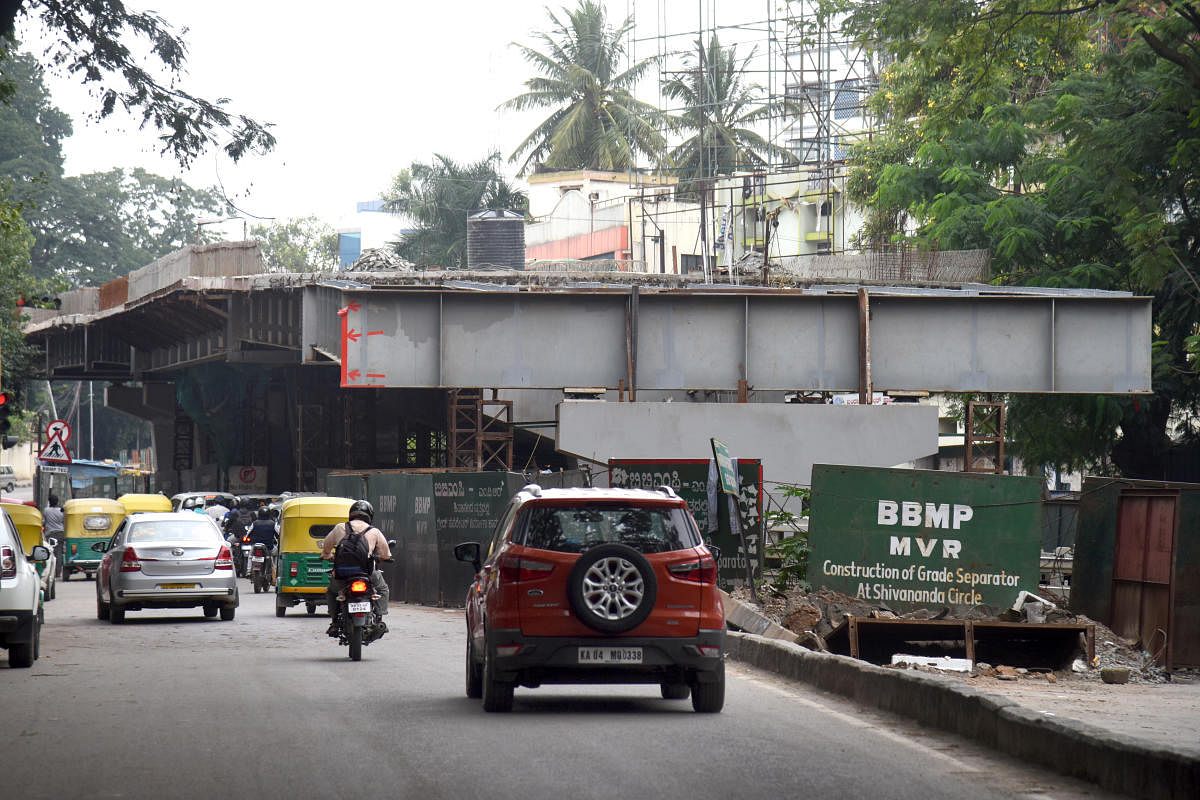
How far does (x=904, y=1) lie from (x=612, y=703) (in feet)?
36.1

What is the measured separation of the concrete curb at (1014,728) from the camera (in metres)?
7.36

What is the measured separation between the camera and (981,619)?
16.6 m

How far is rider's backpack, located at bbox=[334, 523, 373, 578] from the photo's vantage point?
1554 centimetres

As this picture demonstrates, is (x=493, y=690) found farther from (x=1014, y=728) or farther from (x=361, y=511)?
(x=361, y=511)

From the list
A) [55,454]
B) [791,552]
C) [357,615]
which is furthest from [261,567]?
[357,615]

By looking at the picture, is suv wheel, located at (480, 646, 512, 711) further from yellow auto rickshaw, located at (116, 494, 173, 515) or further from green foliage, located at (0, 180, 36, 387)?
green foliage, located at (0, 180, 36, 387)

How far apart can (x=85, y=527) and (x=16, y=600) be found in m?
24.2

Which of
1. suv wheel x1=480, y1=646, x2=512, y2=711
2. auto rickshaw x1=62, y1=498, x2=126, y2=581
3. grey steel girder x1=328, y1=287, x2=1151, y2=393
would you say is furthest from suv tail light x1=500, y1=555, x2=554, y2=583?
auto rickshaw x1=62, y1=498, x2=126, y2=581

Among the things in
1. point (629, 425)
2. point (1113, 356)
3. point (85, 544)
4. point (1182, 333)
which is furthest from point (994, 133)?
point (85, 544)

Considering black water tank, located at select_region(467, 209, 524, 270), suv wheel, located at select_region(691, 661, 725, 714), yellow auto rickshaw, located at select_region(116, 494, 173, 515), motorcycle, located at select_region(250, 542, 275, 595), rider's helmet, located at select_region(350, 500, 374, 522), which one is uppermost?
black water tank, located at select_region(467, 209, 524, 270)

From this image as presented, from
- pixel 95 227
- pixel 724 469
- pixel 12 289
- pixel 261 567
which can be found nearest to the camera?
pixel 724 469

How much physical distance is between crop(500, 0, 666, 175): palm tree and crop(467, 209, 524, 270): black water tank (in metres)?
24.7

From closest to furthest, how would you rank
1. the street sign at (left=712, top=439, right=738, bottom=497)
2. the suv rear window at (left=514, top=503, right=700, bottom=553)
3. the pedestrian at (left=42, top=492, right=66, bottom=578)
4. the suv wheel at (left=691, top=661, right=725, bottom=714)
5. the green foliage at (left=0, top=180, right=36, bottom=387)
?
the suv rear window at (left=514, top=503, right=700, bottom=553) < the suv wheel at (left=691, top=661, right=725, bottom=714) < the street sign at (left=712, top=439, right=738, bottom=497) < the pedestrian at (left=42, top=492, right=66, bottom=578) < the green foliage at (left=0, top=180, right=36, bottom=387)

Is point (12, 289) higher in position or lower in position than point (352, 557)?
higher
